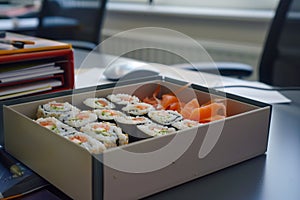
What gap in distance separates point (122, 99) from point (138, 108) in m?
0.06

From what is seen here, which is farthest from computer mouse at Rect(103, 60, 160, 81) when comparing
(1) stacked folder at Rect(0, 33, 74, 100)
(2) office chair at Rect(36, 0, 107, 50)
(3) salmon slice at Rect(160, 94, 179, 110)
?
(2) office chair at Rect(36, 0, 107, 50)

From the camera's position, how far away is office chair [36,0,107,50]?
2.37 m

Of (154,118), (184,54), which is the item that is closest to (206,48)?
(184,54)

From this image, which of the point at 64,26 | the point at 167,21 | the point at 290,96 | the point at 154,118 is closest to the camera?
the point at 154,118

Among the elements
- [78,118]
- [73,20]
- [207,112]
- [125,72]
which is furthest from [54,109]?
[73,20]

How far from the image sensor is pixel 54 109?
2.51ft

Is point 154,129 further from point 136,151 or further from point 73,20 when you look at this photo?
point 73,20

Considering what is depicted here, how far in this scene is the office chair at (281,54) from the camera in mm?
1649

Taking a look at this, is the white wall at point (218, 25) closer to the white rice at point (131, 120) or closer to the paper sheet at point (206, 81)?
the paper sheet at point (206, 81)

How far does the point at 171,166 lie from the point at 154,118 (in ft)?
0.46

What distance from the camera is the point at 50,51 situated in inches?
38.3

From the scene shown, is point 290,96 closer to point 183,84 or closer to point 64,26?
point 183,84

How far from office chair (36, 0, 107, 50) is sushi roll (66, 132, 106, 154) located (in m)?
1.66

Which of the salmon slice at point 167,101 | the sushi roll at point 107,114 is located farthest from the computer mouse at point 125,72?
the sushi roll at point 107,114
